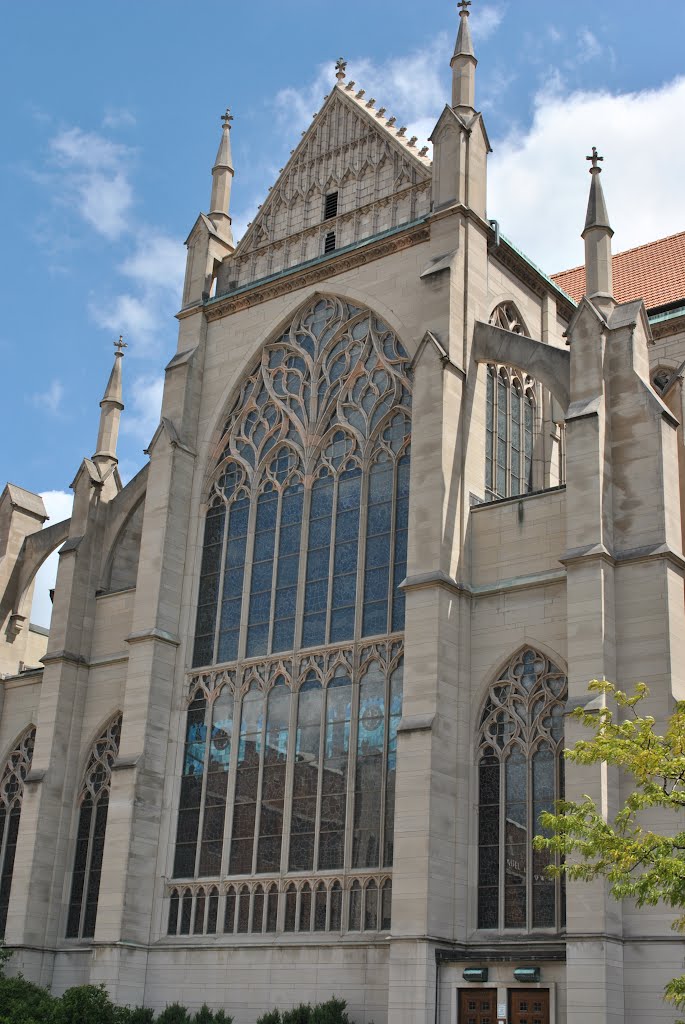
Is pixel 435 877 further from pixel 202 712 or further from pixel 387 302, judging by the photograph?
pixel 387 302

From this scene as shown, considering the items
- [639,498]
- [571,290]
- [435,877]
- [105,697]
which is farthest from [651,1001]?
[571,290]

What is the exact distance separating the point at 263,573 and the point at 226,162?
12211 mm

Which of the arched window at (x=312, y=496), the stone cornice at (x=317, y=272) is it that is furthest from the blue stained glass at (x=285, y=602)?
the stone cornice at (x=317, y=272)

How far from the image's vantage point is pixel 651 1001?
1916 cm

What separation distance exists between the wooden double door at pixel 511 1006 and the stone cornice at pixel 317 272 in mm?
15385

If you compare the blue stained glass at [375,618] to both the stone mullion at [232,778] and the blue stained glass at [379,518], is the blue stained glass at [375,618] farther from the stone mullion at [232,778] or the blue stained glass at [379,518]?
the stone mullion at [232,778]

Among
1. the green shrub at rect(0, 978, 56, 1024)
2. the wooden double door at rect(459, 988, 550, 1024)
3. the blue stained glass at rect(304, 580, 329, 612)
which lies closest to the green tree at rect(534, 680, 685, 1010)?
the wooden double door at rect(459, 988, 550, 1024)

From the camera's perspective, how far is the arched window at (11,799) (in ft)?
102

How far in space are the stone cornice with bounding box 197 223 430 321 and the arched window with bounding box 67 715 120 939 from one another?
10234mm

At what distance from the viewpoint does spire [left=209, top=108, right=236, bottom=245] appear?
33.5 m

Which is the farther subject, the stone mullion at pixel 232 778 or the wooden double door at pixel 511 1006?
the stone mullion at pixel 232 778

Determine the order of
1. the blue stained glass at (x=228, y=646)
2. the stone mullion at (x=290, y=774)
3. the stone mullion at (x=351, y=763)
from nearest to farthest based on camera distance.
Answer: the stone mullion at (x=351, y=763) → the stone mullion at (x=290, y=774) → the blue stained glass at (x=228, y=646)

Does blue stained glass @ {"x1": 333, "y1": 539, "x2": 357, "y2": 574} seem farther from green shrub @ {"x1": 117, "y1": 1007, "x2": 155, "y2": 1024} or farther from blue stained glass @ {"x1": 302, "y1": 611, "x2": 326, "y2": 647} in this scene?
green shrub @ {"x1": 117, "y1": 1007, "x2": 155, "y2": 1024}

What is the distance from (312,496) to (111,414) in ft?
28.9
